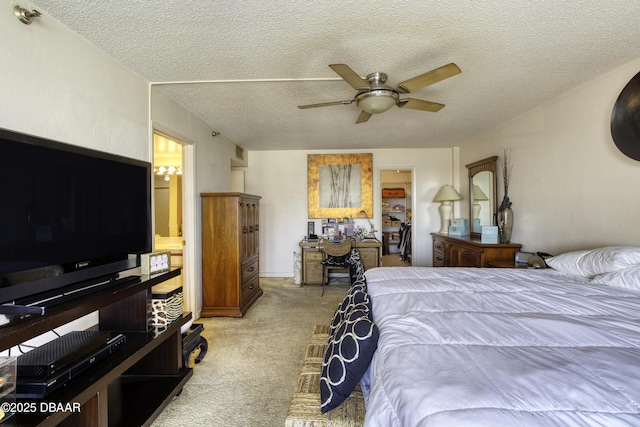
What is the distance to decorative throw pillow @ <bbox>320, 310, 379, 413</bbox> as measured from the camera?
3.55 feet

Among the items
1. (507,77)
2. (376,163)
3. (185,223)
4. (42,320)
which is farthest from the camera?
(376,163)

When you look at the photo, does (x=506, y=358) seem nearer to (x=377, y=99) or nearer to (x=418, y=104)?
(x=377, y=99)

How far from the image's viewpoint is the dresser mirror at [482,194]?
3935 mm

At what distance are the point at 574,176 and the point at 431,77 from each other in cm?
197

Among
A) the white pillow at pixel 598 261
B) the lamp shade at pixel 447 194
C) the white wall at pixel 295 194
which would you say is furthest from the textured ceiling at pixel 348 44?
the white wall at pixel 295 194

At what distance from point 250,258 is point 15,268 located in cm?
267

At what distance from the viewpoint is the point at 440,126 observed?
3.81m

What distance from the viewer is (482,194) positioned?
4234mm

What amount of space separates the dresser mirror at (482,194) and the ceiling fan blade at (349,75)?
2.90 metres

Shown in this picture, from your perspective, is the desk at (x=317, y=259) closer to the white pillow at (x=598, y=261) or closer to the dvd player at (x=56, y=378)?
the white pillow at (x=598, y=261)

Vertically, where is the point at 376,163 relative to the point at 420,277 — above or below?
above

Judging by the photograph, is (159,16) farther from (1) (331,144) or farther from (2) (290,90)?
(1) (331,144)

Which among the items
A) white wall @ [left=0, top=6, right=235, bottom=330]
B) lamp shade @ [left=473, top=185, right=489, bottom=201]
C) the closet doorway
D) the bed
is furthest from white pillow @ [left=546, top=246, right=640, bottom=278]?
the closet doorway

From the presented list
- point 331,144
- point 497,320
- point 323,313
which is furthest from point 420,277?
point 331,144
